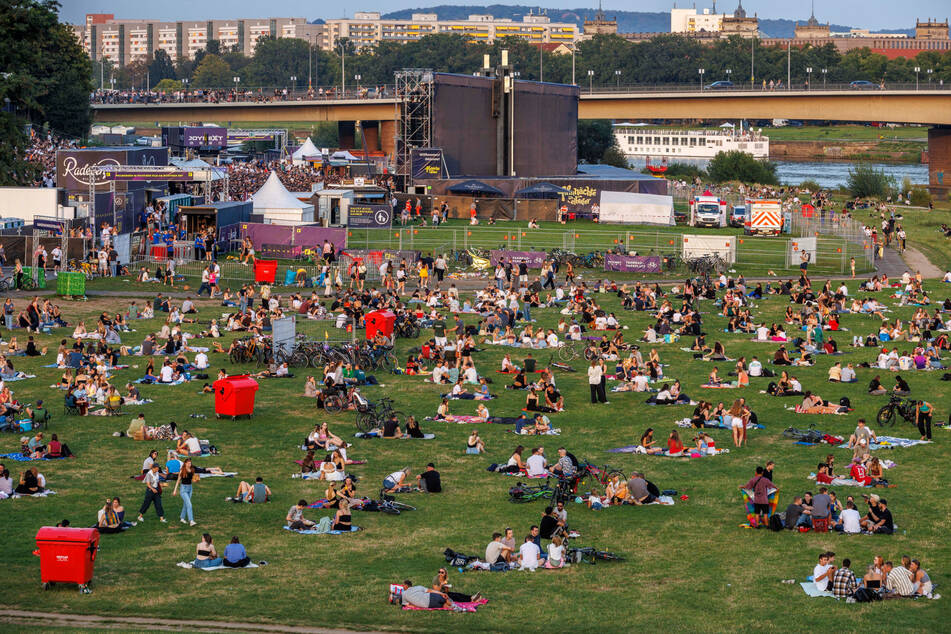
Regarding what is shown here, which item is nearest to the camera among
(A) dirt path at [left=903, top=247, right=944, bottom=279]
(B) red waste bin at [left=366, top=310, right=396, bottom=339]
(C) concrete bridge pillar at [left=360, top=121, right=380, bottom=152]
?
(B) red waste bin at [left=366, top=310, right=396, bottom=339]

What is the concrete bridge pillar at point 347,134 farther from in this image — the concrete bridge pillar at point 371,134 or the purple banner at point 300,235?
the purple banner at point 300,235

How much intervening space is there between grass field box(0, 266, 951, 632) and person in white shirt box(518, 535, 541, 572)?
11.7 inches

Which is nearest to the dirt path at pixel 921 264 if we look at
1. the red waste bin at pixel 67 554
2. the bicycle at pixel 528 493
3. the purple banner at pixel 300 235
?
the purple banner at pixel 300 235

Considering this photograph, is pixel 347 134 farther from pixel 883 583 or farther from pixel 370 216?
pixel 883 583

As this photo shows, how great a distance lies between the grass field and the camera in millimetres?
18766

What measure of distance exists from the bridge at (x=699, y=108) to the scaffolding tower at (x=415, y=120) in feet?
68.5

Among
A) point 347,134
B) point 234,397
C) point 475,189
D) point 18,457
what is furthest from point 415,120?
point 347,134

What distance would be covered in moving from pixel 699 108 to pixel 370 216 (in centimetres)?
5775

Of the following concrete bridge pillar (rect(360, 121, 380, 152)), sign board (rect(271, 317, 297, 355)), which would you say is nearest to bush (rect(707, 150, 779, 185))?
concrete bridge pillar (rect(360, 121, 380, 152))

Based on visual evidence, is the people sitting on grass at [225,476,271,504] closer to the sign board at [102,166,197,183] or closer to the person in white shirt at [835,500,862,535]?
the person in white shirt at [835,500,862,535]

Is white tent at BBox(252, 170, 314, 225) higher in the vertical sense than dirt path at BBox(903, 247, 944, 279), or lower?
higher

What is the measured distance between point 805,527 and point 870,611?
4329 millimetres

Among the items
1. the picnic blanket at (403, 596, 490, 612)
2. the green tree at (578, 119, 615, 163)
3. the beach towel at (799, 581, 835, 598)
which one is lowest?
the picnic blanket at (403, 596, 490, 612)

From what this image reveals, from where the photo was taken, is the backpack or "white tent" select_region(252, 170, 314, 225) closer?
the backpack
